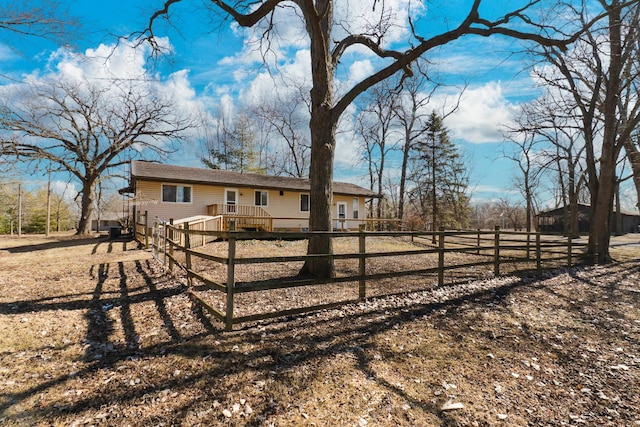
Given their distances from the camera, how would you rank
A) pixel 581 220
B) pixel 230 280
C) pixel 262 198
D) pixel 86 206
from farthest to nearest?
1. pixel 581 220
2. pixel 86 206
3. pixel 262 198
4. pixel 230 280

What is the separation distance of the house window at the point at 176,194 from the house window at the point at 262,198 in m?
4.45

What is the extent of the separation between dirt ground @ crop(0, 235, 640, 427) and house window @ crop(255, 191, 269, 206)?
611 inches

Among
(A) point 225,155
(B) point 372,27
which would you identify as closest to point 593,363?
(B) point 372,27

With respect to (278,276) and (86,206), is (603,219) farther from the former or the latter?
(86,206)

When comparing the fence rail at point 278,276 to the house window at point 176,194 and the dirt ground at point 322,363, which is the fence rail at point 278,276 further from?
the house window at point 176,194

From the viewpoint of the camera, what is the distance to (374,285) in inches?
278

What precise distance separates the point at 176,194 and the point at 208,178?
214 cm

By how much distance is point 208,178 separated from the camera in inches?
772

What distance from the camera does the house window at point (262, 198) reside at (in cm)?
2155

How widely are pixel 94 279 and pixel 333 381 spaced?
22.4 feet

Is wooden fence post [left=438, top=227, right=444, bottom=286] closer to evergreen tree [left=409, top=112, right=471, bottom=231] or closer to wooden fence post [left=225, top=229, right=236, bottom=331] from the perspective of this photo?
wooden fence post [left=225, top=229, right=236, bottom=331]

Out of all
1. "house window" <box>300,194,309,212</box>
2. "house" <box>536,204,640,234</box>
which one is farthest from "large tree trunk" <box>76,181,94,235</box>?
"house" <box>536,204,640,234</box>

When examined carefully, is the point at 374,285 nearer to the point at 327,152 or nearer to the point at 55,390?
the point at 327,152

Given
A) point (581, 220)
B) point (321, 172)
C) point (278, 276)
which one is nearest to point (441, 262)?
point (321, 172)
